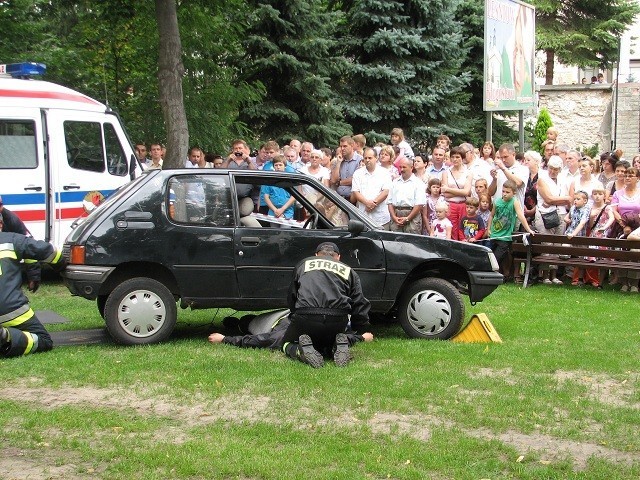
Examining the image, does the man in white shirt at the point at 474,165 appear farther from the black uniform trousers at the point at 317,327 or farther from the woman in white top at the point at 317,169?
the black uniform trousers at the point at 317,327

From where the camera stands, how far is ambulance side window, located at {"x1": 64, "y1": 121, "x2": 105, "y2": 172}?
579 inches

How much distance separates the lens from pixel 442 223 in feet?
47.4

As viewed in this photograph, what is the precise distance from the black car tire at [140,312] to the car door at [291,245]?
801 mm

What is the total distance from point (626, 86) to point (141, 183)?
114 ft

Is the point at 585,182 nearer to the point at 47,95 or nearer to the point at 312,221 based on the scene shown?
the point at 312,221

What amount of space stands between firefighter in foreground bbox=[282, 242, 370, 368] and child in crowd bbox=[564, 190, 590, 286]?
622 centimetres

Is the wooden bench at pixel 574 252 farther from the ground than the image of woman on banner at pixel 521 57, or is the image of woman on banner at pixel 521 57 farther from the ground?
the image of woman on banner at pixel 521 57

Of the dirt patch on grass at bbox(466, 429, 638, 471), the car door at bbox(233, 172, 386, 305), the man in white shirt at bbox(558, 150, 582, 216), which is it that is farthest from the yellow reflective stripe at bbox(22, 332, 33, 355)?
the man in white shirt at bbox(558, 150, 582, 216)

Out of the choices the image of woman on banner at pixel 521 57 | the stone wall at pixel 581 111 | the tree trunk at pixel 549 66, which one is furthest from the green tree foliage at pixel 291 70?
the tree trunk at pixel 549 66

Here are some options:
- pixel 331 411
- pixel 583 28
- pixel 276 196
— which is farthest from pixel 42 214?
pixel 583 28

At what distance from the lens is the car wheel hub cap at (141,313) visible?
9.60 m

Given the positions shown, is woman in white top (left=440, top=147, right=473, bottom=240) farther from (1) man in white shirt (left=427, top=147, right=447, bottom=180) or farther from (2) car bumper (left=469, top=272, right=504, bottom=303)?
(2) car bumper (left=469, top=272, right=504, bottom=303)

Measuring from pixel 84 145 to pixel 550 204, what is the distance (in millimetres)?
7270

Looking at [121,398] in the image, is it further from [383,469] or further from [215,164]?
[215,164]
